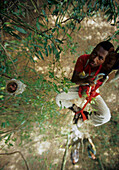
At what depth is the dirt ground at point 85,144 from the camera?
2600 mm

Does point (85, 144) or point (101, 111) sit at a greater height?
point (101, 111)

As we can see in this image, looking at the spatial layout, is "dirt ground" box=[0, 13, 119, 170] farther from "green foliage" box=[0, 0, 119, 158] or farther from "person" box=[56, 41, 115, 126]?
"person" box=[56, 41, 115, 126]

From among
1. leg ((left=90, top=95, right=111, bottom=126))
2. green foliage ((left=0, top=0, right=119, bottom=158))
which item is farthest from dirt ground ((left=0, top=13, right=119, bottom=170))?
leg ((left=90, top=95, right=111, bottom=126))

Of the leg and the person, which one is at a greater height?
the person

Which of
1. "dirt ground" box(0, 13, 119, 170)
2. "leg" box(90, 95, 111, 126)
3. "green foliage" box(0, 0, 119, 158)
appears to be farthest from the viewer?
"dirt ground" box(0, 13, 119, 170)

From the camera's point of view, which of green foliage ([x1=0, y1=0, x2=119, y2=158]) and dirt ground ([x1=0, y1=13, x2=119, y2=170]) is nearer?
green foliage ([x1=0, y1=0, x2=119, y2=158])

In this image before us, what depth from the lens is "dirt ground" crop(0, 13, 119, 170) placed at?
2.60 m

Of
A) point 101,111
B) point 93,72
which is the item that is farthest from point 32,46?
point 101,111

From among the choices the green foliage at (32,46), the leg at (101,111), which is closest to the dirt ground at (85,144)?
the green foliage at (32,46)

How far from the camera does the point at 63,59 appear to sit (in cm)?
278

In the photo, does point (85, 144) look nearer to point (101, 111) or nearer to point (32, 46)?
point (101, 111)

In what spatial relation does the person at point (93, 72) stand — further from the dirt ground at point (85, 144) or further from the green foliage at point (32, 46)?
the dirt ground at point (85, 144)

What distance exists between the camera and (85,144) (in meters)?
3.04

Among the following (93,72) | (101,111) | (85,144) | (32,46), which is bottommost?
(85,144)
